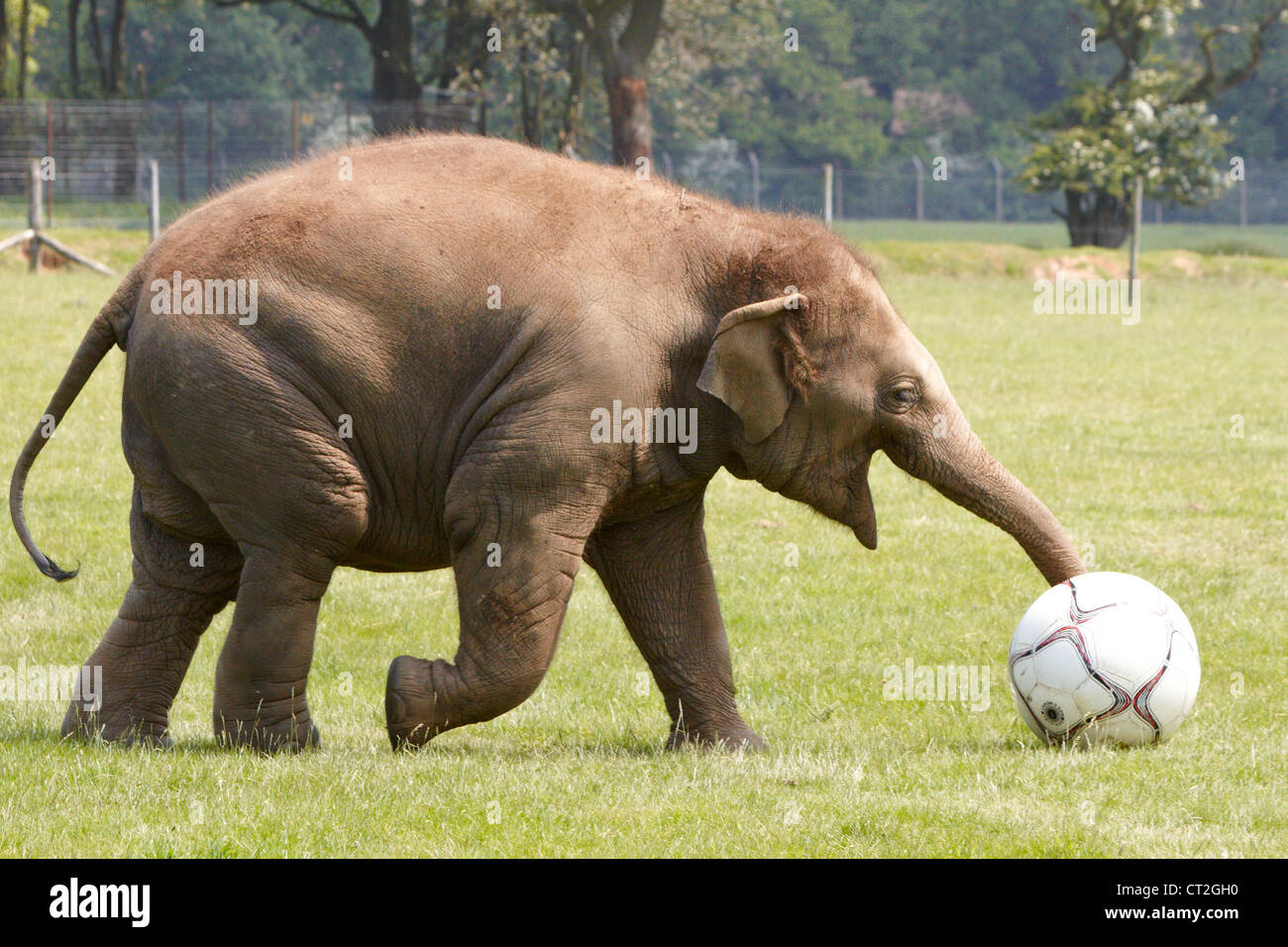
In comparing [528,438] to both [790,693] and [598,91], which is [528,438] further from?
[598,91]

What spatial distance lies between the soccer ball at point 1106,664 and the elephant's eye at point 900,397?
95 centimetres

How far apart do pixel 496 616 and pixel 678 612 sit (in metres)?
1.15

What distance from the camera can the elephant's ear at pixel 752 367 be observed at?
6.64m

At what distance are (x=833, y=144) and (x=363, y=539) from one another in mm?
71230

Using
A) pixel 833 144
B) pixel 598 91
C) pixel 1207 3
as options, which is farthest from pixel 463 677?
pixel 1207 3

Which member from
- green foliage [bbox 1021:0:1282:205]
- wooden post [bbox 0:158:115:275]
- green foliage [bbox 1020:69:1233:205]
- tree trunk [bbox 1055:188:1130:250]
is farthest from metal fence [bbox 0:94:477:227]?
tree trunk [bbox 1055:188:1130:250]

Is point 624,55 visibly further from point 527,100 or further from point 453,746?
point 453,746

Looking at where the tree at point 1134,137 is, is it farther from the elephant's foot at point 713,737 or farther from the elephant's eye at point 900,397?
the elephant's eye at point 900,397

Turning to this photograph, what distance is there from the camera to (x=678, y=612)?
7516 mm

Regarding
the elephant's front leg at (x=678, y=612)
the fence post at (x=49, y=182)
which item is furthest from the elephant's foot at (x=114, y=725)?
the fence post at (x=49, y=182)

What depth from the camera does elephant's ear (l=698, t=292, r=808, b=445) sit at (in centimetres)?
664

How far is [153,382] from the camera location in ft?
21.8

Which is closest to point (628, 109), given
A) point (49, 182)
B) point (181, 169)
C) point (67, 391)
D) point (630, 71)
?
point (630, 71)

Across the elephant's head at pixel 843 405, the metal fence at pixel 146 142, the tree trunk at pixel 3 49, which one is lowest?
the elephant's head at pixel 843 405
